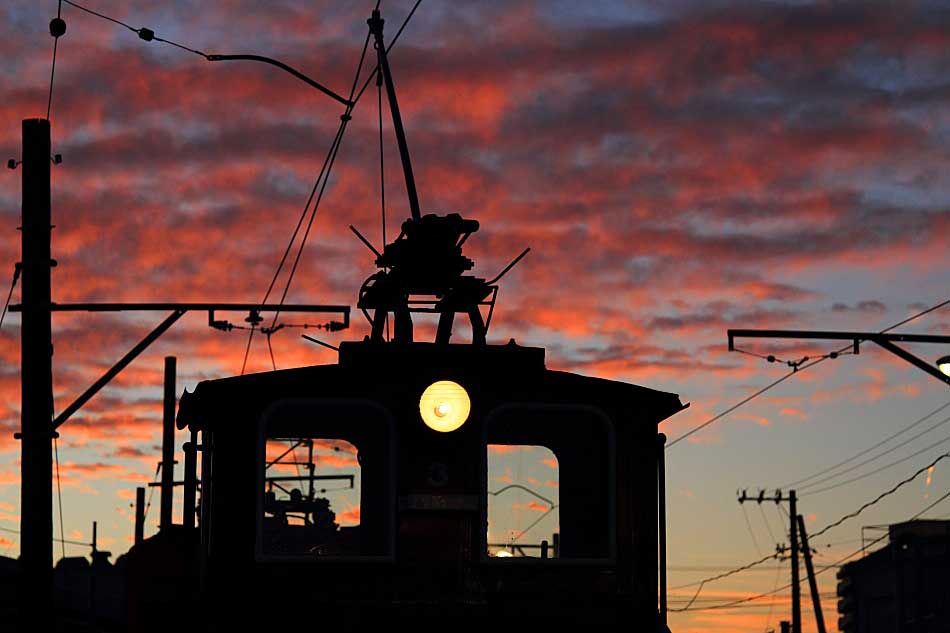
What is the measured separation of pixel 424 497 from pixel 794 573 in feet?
195

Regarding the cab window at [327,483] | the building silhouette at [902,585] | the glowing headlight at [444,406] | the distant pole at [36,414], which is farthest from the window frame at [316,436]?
the building silhouette at [902,585]

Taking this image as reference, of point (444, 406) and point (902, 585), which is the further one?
point (902, 585)

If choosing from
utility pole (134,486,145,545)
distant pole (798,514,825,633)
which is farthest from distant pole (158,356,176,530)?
distant pole (798,514,825,633)

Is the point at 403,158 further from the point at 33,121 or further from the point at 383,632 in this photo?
the point at 33,121

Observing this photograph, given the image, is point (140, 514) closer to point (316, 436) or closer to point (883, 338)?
point (883, 338)

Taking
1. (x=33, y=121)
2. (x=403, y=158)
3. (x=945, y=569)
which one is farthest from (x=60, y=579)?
(x=403, y=158)

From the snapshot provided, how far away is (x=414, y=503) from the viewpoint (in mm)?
11938

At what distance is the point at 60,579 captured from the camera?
9669cm

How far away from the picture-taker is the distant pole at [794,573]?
6769 cm

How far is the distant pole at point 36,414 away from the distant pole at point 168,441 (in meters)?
21.9

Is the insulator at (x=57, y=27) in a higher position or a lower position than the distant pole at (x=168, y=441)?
higher

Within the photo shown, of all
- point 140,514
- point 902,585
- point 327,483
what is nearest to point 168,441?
point 140,514

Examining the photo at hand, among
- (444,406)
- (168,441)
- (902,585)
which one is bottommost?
(902,585)

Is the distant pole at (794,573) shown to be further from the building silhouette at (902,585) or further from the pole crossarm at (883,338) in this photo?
the pole crossarm at (883,338)
